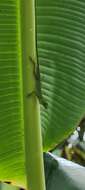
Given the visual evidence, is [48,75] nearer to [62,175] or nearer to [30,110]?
[30,110]

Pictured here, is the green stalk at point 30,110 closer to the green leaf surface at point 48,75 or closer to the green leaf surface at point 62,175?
the green leaf surface at point 48,75

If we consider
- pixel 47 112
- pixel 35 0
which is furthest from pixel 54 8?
pixel 47 112

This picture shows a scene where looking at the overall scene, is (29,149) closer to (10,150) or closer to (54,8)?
(10,150)

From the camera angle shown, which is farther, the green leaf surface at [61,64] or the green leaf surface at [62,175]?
the green leaf surface at [62,175]

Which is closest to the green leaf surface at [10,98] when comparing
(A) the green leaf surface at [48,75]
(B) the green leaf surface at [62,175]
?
(A) the green leaf surface at [48,75]

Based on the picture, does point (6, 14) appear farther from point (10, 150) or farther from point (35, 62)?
point (10, 150)

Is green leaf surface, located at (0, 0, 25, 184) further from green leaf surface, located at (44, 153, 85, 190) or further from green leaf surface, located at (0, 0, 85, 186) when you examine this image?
green leaf surface, located at (44, 153, 85, 190)

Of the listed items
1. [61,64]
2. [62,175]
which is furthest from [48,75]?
[62,175]

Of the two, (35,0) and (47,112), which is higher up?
(35,0)
